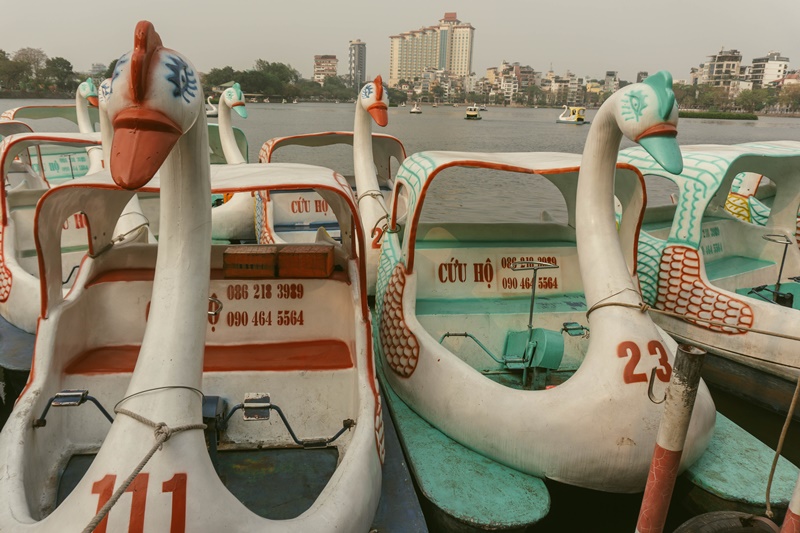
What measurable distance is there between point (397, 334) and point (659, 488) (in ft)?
8.60

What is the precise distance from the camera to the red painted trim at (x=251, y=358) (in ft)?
14.2

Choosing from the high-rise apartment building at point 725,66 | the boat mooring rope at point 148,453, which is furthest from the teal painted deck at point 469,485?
the high-rise apartment building at point 725,66

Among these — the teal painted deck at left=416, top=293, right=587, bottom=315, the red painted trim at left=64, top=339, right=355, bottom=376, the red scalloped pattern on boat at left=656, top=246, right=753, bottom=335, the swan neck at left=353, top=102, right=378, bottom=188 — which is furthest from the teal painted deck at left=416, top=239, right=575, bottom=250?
the swan neck at left=353, top=102, right=378, bottom=188

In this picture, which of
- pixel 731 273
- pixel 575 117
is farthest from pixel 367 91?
pixel 575 117

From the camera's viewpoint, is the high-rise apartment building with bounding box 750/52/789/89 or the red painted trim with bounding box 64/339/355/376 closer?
the red painted trim with bounding box 64/339/355/376

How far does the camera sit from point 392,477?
13.7 feet

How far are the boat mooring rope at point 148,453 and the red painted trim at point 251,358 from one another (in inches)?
67.2

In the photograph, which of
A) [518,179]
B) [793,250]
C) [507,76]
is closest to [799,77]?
[507,76]

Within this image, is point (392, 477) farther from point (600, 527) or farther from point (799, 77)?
point (799, 77)

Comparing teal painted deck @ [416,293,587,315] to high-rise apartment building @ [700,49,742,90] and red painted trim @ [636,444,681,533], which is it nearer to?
red painted trim @ [636,444,681,533]

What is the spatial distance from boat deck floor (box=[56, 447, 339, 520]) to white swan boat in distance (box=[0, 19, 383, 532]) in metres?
0.01

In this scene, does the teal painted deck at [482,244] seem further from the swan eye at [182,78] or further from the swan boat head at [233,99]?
the swan boat head at [233,99]

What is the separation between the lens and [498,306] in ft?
19.6

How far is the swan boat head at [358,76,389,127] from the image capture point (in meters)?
9.03
